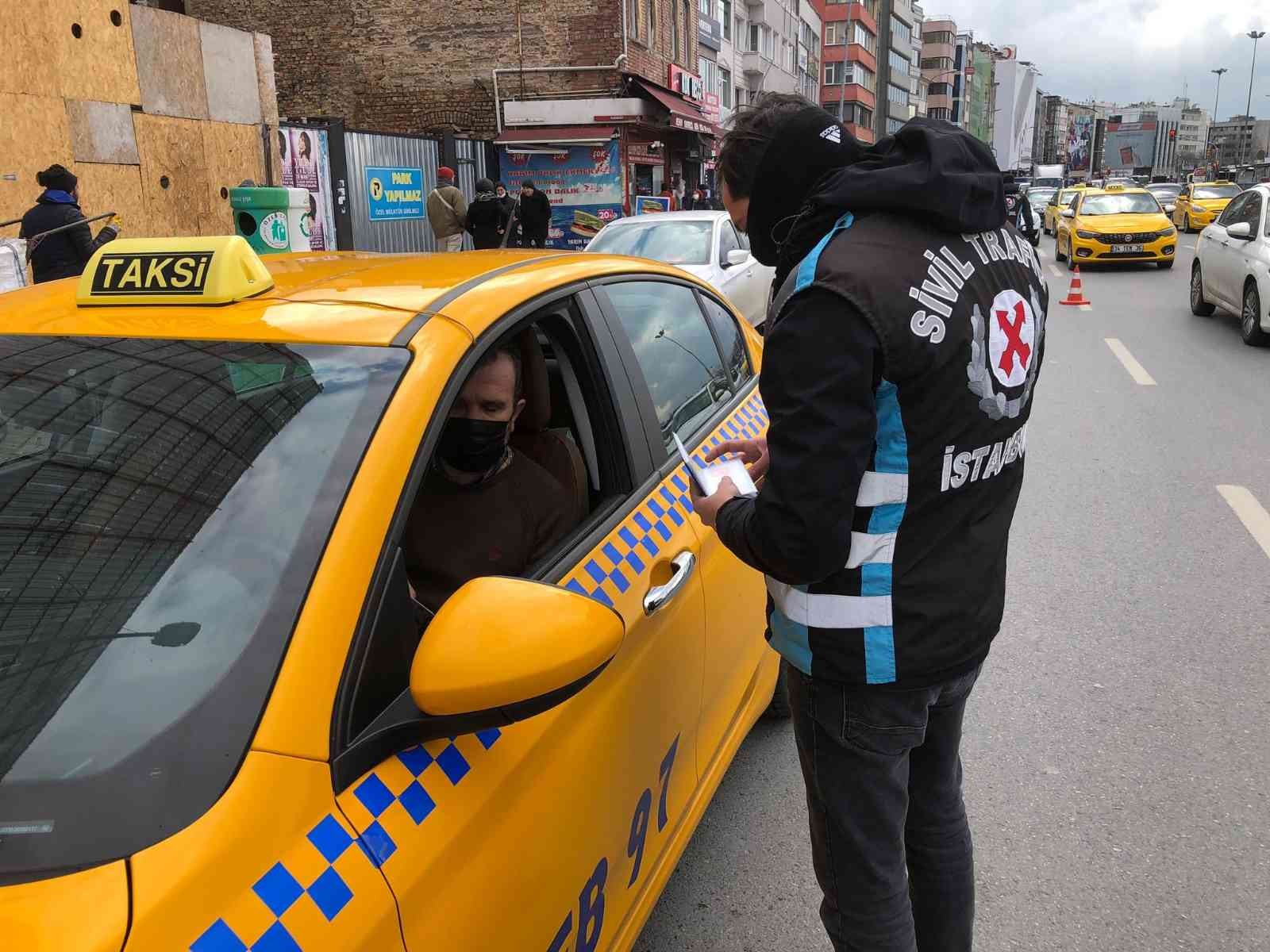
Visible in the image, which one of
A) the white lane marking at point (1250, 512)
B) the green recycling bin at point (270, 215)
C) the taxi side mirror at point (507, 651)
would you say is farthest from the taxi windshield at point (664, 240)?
the taxi side mirror at point (507, 651)

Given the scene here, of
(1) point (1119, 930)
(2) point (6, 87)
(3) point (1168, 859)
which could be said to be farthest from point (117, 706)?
(2) point (6, 87)

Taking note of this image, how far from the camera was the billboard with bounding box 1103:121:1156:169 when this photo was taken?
67125 millimetres

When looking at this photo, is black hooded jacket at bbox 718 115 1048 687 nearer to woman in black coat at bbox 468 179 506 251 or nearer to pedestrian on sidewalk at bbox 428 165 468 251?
pedestrian on sidewalk at bbox 428 165 468 251

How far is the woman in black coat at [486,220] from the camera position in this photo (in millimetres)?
15617

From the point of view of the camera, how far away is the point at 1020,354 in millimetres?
1858

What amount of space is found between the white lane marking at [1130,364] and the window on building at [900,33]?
80.1 meters

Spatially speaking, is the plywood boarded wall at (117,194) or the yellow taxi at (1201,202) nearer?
the plywood boarded wall at (117,194)

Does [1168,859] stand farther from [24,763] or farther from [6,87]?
[6,87]

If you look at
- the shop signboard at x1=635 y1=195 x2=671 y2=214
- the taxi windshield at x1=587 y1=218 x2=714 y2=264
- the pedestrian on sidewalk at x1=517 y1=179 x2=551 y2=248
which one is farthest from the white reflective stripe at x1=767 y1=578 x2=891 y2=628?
the shop signboard at x1=635 y1=195 x2=671 y2=214

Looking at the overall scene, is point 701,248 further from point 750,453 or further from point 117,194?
point 750,453

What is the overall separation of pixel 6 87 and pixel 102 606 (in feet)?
35.4

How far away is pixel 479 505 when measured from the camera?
2.24 m

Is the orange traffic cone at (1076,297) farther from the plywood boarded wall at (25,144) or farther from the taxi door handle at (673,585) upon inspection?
the taxi door handle at (673,585)

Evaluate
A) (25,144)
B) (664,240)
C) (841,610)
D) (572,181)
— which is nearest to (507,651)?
(841,610)
